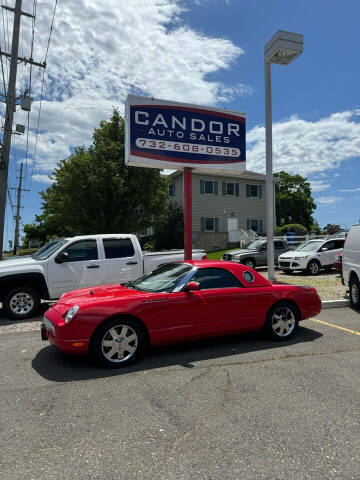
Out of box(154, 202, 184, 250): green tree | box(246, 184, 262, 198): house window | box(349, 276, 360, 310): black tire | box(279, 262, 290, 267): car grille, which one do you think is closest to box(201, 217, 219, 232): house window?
box(154, 202, 184, 250): green tree

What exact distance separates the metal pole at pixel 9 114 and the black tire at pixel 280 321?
13.2 m

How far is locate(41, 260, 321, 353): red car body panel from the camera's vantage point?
457cm

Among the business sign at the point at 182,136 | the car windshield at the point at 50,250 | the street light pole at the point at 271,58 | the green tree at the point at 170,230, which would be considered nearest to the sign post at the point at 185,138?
the business sign at the point at 182,136

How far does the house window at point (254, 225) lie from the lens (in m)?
35.2

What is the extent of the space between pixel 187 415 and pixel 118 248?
6.16 metres

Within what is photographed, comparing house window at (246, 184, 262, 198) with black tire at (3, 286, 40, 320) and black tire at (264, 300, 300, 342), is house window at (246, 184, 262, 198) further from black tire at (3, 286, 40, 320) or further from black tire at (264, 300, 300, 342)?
black tire at (264, 300, 300, 342)

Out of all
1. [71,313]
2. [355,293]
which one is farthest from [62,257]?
[355,293]

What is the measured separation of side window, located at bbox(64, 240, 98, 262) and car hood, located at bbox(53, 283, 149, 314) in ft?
10.2

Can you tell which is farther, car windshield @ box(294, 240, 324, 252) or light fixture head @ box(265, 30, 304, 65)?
car windshield @ box(294, 240, 324, 252)

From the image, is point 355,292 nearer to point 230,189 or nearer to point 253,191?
point 230,189

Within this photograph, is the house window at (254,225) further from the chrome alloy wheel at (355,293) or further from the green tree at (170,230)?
the chrome alloy wheel at (355,293)

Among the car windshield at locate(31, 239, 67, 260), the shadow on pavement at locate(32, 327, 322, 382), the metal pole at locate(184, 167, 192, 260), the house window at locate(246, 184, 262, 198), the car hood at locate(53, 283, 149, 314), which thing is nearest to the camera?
the shadow on pavement at locate(32, 327, 322, 382)

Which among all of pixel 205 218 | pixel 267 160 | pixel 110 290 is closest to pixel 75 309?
pixel 110 290

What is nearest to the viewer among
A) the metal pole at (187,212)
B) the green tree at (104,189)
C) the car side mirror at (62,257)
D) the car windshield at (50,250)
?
the car side mirror at (62,257)
